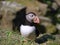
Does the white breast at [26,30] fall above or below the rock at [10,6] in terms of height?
below

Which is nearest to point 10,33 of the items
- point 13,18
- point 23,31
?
point 23,31

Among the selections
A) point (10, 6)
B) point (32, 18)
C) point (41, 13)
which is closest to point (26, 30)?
point (32, 18)

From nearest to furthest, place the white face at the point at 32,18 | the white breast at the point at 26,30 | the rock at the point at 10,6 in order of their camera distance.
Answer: the white breast at the point at 26,30, the white face at the point at 32,18, the rock at the point at 10,6

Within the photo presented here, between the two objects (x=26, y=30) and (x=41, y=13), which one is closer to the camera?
(x=26, y=30)

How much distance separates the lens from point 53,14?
14172mm

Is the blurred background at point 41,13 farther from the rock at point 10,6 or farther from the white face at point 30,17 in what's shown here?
the white face at point 30,17

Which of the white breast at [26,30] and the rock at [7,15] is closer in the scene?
the white breast at [26,30]

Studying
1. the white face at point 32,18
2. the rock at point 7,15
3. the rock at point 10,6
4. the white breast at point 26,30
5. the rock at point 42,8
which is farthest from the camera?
the rock at point 42,8

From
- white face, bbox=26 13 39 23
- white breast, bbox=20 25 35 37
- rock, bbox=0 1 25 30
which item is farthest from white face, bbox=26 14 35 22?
rock, bbox=0 1 25 30

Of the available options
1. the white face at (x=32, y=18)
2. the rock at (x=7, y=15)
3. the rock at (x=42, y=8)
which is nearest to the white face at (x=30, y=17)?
the white face at (x=32, y=18)

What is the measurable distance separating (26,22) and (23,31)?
49cm

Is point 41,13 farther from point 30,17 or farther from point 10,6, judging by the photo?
point 30,17

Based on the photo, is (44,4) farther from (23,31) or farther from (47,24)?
(23,31)

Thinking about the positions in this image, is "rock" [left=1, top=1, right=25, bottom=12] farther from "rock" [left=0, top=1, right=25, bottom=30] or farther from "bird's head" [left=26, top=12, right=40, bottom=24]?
"bird's head" [left=26, top=12, right=40, bottom=24]
